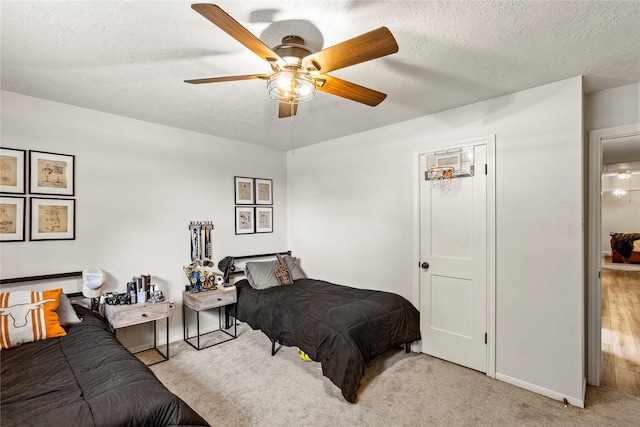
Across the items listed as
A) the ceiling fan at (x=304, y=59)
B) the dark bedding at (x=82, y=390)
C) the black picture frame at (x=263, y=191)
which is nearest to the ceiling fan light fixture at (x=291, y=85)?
the ceiling fan at (x=304, y=59)

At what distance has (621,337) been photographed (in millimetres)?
3580

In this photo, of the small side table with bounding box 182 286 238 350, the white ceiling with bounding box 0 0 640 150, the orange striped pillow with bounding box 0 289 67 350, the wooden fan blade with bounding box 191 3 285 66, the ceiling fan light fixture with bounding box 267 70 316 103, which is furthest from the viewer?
the small side table with bounding box 182 286 238 350

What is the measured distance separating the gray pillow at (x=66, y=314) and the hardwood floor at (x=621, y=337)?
444cm

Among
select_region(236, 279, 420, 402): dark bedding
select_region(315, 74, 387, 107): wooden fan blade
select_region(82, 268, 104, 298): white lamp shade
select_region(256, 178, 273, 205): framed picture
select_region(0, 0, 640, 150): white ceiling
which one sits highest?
select_region(0, 0, 640, 150): white ceiling

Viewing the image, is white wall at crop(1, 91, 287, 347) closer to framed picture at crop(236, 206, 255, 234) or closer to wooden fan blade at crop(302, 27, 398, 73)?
framed picture at crop(236, 206, 255, 234)

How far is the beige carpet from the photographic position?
7.24 ft

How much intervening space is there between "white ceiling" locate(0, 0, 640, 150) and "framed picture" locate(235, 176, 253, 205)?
134 centimetres

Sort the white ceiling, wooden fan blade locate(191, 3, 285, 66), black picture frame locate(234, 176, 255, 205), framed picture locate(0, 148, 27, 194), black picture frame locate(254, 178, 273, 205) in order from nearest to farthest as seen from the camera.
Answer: wooden fan blade locate(191, 3, 285, 66)
the white ceiling
framed picture locate(0, 148, 27, 194)
black picture frame locate(234, 176, 255, 205)
black picture frame locate(254, 178, 273, 205)

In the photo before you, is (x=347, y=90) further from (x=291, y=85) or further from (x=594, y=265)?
(x=594, y=265)

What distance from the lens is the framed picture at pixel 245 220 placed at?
4230 mm

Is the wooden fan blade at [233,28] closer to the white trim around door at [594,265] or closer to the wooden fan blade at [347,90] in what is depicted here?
the wooden fan blade at [347,90]

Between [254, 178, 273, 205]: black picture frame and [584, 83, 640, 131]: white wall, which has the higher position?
[584, 83, 640, 131]: white wall

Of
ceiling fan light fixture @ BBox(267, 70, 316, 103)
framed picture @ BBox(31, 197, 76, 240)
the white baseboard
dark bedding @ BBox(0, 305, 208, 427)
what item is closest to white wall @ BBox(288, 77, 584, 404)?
the white baseboard

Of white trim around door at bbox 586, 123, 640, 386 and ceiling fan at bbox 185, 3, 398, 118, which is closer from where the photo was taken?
ceiling fan at bbox 185, 3, 398, 118
